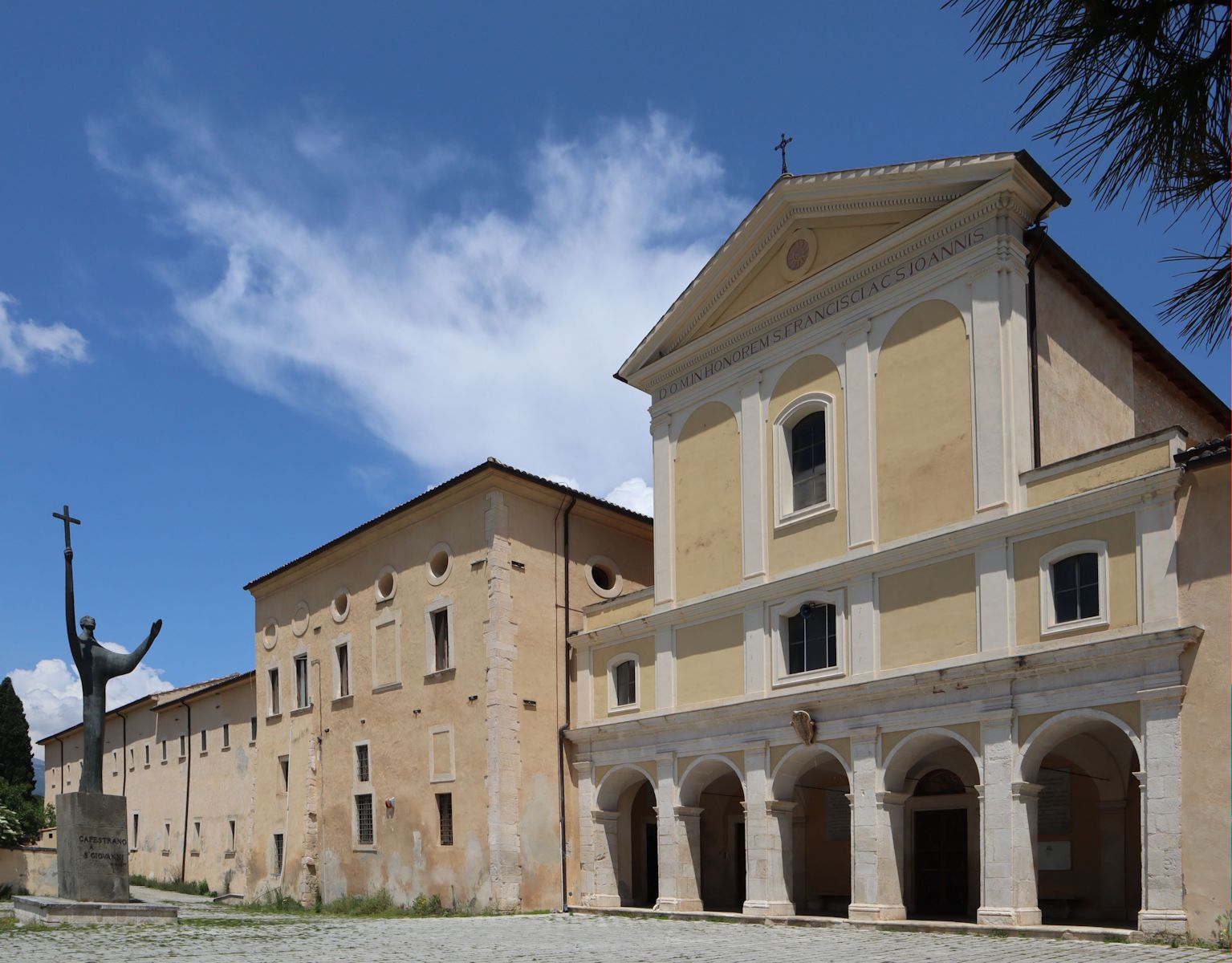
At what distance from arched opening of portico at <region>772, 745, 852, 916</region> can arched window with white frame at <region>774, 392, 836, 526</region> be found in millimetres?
4744

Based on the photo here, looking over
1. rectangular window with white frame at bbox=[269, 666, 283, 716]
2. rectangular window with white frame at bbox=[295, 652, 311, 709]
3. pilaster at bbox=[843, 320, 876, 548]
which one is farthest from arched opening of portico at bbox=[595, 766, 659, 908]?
rectangular window with white frame at bbox=[269, 666, 283, 716]

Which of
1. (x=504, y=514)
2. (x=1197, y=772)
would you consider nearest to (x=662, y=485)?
(x=504, y=514)

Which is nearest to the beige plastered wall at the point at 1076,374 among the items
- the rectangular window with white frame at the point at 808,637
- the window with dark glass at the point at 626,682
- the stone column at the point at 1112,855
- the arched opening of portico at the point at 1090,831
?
the rectangular window with white frame at the point at 808,637

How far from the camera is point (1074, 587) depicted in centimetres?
1833

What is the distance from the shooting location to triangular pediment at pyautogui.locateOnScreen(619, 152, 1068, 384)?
21000 mm

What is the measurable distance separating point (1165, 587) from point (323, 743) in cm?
2284

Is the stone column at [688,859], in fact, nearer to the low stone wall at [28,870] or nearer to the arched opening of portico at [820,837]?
the arched opening of portico at [820,837]

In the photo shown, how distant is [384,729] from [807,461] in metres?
13.4

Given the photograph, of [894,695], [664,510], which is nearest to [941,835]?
[894,695]

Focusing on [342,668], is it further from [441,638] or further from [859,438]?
[859,438]

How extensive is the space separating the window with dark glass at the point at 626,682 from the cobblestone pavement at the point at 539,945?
16.2 feet

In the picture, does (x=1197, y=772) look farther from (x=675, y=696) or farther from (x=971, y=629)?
(x=675, y=696)

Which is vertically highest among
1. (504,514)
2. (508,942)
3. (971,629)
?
(504,514)

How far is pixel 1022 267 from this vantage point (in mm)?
20391
